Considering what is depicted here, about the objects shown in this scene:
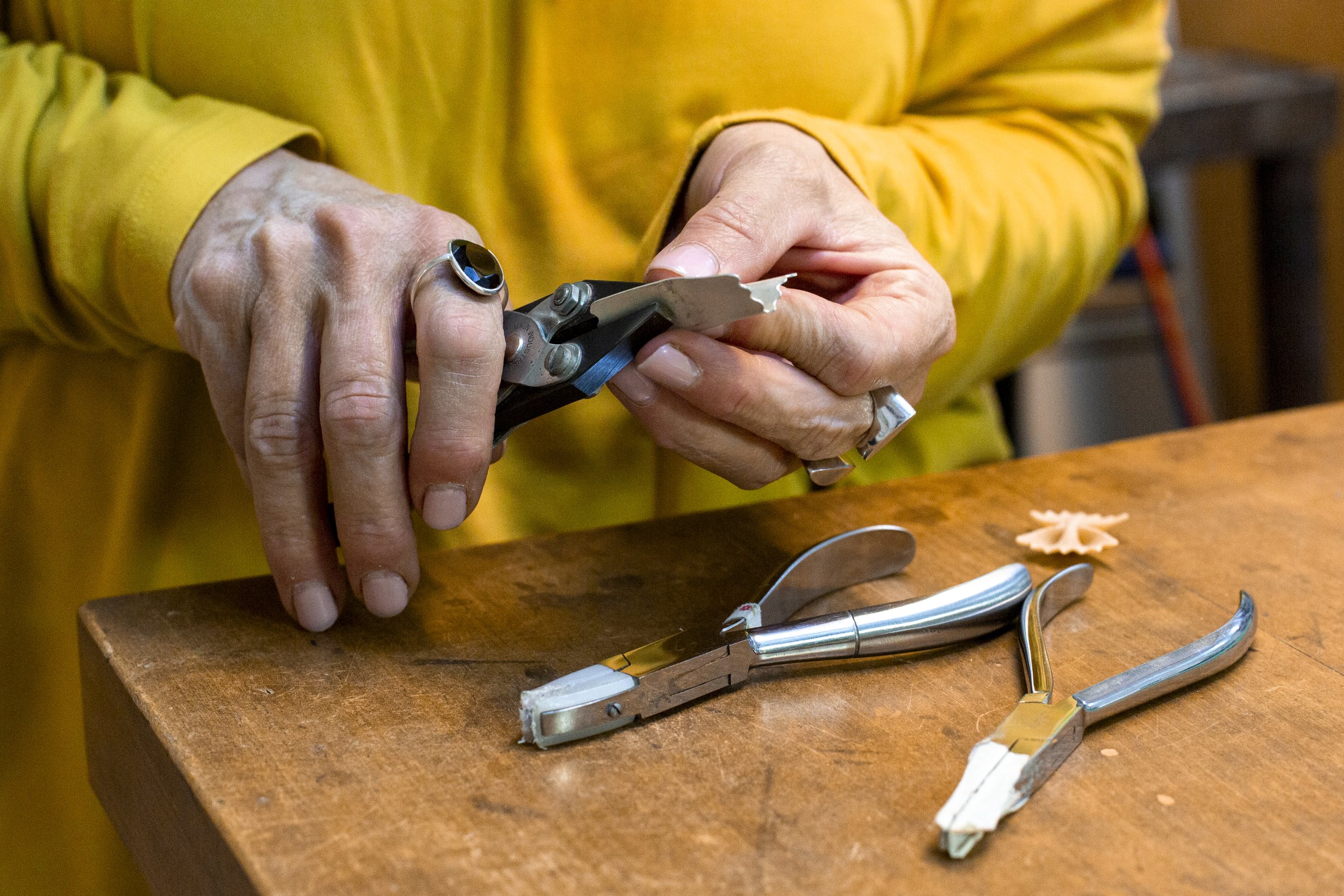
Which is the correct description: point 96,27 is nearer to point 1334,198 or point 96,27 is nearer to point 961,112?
point 961,112

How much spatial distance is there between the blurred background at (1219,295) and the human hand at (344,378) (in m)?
1.56

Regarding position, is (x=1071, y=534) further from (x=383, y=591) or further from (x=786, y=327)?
(x=383, y=591)

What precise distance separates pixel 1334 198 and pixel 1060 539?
7.25ft

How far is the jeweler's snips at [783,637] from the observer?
19.2 inches

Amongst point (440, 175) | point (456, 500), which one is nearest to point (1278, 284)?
point (440, 175)

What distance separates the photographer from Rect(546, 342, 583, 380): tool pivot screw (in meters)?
0.56

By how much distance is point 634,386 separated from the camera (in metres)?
0.59

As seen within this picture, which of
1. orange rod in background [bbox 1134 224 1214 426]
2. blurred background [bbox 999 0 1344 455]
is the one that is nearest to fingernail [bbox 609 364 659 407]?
blurred background [bbox 999 0 1344 455]

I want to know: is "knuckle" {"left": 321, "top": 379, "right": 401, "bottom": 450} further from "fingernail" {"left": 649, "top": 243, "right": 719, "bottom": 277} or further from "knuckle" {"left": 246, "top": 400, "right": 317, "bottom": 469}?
"fingernail" {"left": 649, "top": 243, "right": 719, "bottom": 277}

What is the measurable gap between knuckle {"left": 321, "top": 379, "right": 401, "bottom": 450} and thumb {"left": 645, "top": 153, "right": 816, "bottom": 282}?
0.45 feet

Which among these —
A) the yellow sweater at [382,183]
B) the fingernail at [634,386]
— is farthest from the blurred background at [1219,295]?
the fingernail at [634,386]

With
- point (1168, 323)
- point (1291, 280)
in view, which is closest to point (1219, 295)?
point (1168, 323)

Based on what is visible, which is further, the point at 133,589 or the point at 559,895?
the point at 133,589

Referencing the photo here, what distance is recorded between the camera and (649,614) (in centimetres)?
60
